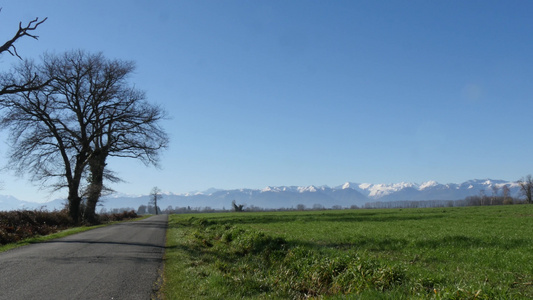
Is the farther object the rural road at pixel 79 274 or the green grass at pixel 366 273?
the rural road at pixel 79 274

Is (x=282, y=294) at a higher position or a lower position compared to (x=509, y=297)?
lower

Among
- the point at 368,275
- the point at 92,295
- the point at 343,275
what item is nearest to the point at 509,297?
the point at 368,275

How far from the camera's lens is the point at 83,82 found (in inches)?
1400

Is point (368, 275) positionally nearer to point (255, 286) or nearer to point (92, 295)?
point (255, 286)

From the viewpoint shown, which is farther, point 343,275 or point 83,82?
point 83,82

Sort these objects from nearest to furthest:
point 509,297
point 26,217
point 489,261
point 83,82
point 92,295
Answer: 1. point 509,297
2. point 92,295
3. point 489,261
4. point 26,217
5. point 83,82

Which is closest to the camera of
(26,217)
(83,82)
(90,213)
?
(26,217)

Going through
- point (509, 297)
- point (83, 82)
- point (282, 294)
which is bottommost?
point (282, 294)

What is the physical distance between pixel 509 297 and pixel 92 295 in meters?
7.77

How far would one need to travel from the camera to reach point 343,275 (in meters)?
8.44

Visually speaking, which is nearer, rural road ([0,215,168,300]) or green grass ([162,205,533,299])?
green grass ([162,205,533,299])

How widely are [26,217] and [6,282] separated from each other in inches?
922

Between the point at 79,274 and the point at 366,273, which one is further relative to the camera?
the point at 79,274

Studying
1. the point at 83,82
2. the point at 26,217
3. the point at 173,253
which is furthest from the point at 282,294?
the point at 83,82
